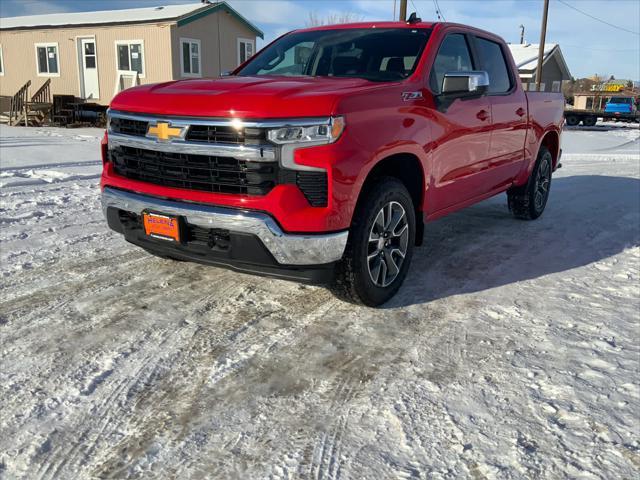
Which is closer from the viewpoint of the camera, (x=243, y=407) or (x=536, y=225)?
(x=243, y=407)

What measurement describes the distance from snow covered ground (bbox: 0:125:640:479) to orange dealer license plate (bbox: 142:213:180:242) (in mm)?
509

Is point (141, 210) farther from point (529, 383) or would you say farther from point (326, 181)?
point (529, 383)

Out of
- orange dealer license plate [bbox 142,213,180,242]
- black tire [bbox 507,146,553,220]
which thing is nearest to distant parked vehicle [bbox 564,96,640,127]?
black tire [bbox 507,146,553,220]

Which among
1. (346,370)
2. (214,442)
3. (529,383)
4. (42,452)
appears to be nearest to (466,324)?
(529,383)

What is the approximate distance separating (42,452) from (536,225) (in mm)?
5579

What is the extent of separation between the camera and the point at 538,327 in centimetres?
359

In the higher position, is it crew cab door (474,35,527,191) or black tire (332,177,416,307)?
crew cab door (474,35,527,191)

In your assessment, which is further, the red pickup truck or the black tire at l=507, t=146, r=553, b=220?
the black tire at l=507, t=146, r=553, b=220

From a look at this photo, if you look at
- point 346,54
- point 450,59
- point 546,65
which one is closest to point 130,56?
point 346,54

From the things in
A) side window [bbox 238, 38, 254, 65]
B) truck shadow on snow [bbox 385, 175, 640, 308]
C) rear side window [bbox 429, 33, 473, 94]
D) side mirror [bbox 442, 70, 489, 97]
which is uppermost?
side window [bbox 238, 38, 254, 65]

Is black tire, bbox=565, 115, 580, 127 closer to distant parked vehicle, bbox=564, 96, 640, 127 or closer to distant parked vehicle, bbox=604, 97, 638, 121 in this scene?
distant parked vehicle, bbox=564, 96, 640, 127

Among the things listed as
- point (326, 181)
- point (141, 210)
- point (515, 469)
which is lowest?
point (515, 469)

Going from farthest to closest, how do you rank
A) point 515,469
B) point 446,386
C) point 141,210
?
point 141,210 < point 446,386 < point 515,469

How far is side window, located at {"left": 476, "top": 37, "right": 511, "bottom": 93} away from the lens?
17.4 feet
